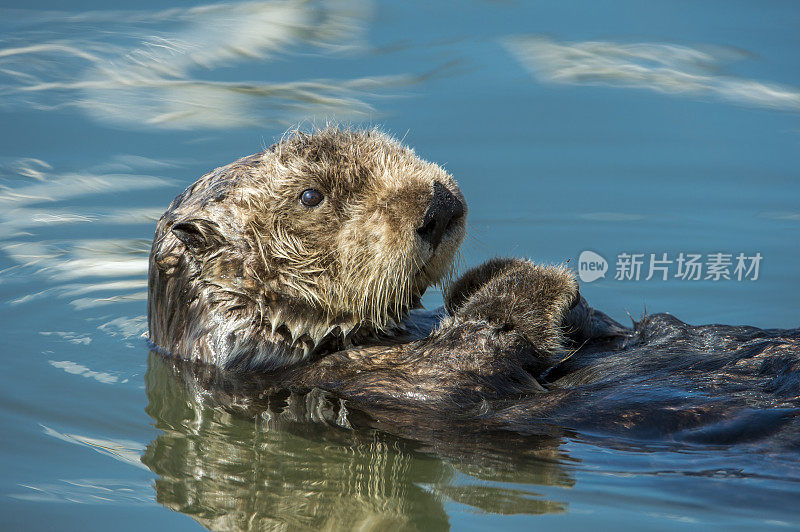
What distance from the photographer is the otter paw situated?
4035mm

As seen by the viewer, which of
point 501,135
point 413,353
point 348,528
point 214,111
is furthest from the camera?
point 214,111

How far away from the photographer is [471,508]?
3045 mm

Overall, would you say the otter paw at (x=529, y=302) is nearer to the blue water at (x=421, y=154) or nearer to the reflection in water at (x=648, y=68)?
the blue water at (x=421, y=154)

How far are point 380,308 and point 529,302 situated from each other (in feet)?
2.20

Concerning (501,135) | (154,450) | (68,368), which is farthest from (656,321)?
(501,135)

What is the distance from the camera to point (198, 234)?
411 cm

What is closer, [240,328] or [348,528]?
[348,528]

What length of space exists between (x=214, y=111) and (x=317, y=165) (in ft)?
14.3

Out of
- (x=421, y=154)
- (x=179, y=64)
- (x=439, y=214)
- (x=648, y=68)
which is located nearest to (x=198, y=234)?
(x=439, y=214)

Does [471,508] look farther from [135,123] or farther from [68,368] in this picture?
[135,123]

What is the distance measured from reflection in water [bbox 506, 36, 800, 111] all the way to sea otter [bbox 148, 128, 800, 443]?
180 inches

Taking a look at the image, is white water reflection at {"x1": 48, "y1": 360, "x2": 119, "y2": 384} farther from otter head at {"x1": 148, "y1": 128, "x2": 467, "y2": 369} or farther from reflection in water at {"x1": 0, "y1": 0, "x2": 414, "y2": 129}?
reflection in water at {"x1": 0, "y1": 0, "x2": 414, "y2": 129}

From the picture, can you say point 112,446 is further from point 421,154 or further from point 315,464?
point 421,154

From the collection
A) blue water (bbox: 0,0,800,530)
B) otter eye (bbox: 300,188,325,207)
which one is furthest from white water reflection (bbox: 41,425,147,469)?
otter eye (bbox: 300,188,325,207)
